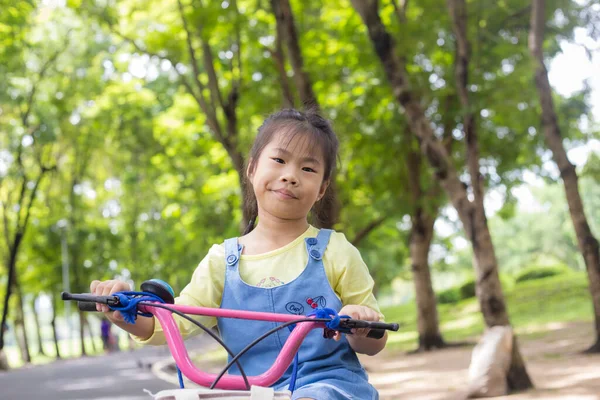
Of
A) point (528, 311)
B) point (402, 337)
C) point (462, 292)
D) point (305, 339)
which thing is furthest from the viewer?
point (462, 292)

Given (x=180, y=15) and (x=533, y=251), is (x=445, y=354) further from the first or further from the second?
(x=533, y=251)

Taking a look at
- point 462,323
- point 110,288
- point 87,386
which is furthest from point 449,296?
point 110,288

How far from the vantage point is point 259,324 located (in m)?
3.13

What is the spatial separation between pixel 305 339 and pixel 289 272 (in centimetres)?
27

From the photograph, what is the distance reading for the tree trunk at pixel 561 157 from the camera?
12.8 m

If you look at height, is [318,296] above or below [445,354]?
above

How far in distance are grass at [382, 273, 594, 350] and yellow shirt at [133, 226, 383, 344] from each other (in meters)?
A: 19.5

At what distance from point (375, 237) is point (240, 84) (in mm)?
8947

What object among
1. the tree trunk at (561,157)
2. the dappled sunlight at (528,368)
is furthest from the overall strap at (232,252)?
the tree trunk at (561,157)

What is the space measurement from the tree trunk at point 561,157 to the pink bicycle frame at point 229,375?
11.0 meters

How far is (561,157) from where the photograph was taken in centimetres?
1340

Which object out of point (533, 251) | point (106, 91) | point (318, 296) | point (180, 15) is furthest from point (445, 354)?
point (533, 251)

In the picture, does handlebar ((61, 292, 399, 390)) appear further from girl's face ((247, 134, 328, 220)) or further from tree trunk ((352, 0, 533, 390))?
tree trunk ((352, 0, 533, 390))

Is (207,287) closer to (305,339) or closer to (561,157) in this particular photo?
(305,339)
